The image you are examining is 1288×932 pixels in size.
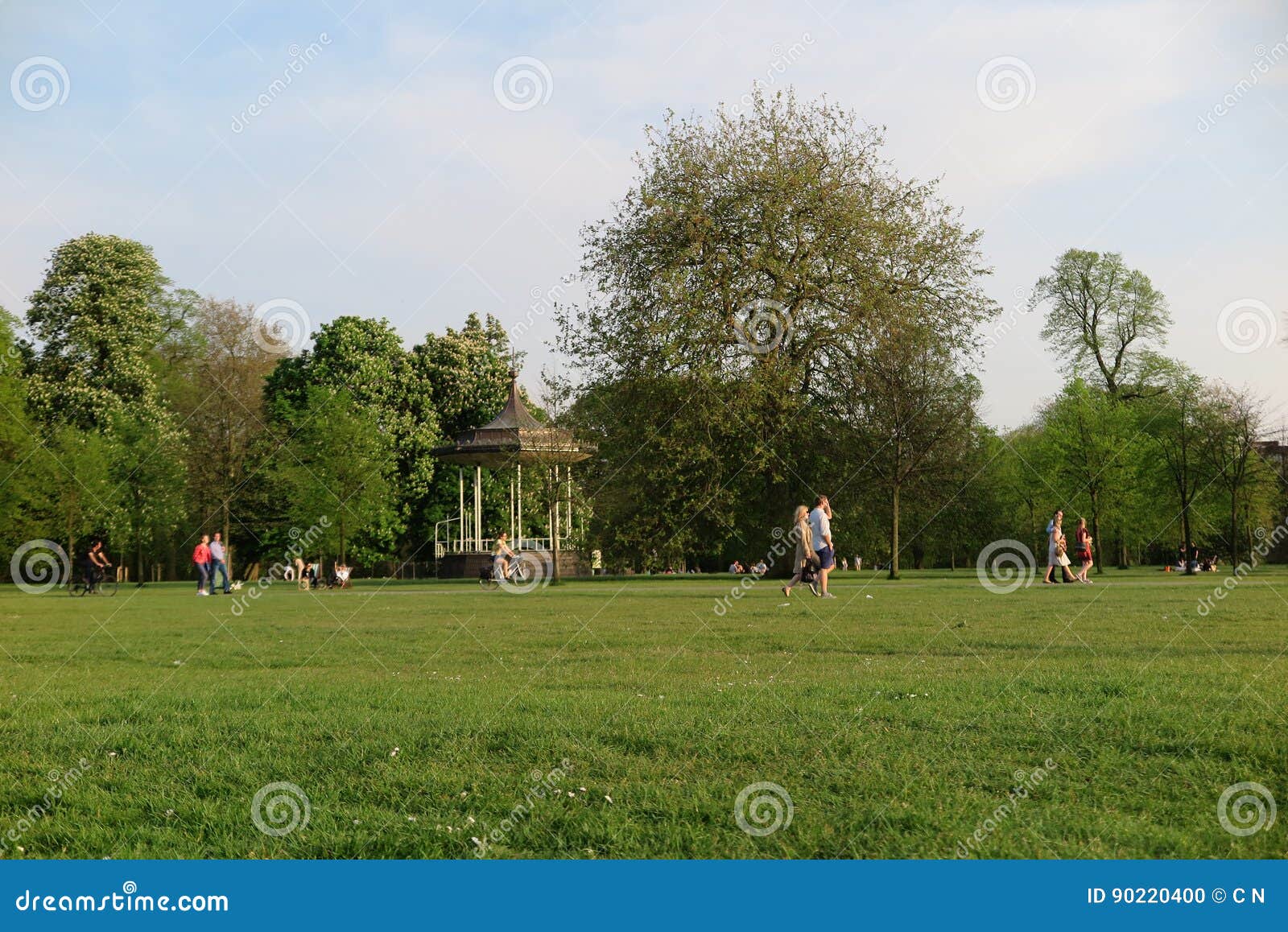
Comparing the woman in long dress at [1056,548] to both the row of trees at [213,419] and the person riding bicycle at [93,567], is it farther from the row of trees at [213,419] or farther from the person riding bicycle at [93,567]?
the person riding bicycle at [93,567]

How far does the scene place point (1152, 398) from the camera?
60219 millimetres

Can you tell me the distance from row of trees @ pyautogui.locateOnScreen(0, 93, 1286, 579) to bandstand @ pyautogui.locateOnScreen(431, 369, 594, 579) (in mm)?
1266

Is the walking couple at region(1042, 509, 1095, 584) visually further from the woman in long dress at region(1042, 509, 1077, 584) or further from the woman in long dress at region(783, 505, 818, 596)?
the woman in long dress at region(783, 505, 818, 596)

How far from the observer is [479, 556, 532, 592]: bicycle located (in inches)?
1576

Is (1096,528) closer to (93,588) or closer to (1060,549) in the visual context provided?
(1060,549)

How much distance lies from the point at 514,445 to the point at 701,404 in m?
13.9

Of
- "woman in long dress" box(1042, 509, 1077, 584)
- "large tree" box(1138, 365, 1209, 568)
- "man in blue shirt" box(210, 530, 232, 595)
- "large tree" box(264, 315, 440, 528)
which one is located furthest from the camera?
"large tree" box(264, 315, 440, 528)

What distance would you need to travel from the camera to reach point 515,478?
48.8 m

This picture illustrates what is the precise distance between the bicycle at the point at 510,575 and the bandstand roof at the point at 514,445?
383cm

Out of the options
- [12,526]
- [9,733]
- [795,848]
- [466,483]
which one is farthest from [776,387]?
[12,526]

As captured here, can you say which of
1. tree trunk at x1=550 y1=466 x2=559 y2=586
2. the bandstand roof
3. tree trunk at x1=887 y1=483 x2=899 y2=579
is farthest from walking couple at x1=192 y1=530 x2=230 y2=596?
tree trunk at x1=887 y1=483 x2=899 y2=579

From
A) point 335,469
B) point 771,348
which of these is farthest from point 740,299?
point 335,469

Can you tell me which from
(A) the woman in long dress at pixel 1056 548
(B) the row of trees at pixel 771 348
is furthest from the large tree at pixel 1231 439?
(A) the woman in long dress at pixel 1056 548

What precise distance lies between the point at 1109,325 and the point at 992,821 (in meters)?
61.3
